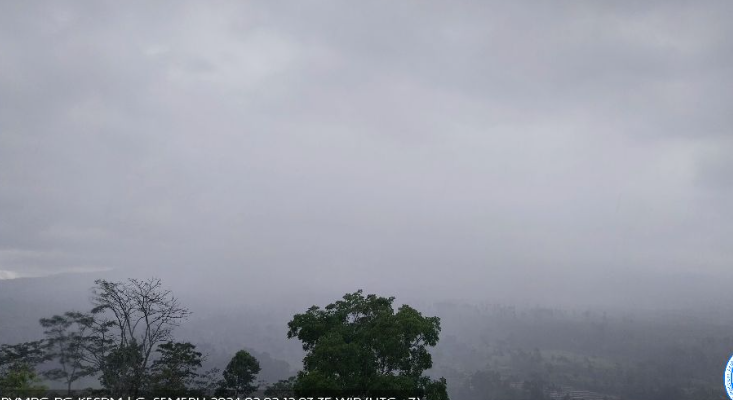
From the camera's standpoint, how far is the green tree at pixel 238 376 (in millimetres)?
39188

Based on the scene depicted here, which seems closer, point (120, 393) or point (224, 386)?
point (120, 393)

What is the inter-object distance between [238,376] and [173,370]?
17.8 ft

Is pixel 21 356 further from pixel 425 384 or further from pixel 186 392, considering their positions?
pixel 425 384

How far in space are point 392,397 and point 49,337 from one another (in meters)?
41.0

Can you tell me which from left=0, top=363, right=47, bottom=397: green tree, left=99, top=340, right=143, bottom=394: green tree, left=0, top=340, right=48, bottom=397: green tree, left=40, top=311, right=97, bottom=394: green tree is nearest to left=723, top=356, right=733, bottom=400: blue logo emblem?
left=99, top=340, right=143, bottom=394: green tree

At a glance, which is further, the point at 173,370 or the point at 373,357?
the point at 173,370

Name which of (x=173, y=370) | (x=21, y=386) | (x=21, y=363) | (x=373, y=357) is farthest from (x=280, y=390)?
(x=21, y=363)

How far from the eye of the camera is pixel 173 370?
36.8 meters

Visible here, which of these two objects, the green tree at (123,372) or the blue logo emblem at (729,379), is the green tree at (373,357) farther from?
the blue logo emblem at (729,379)

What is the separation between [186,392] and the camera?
35.2 meters

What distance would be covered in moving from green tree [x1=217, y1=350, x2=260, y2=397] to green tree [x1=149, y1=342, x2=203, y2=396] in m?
2.76

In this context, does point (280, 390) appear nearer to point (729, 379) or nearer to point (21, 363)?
point (21, 363)

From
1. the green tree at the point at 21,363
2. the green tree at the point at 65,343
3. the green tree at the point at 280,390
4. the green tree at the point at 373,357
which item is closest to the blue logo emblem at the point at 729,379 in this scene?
the green tree at the point at 373,357

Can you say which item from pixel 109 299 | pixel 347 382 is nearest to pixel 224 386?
pixel 109 299
